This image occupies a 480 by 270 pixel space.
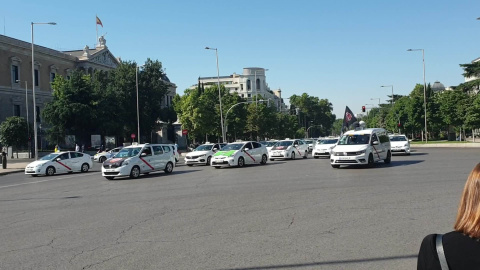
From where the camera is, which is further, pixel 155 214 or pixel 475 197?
pixel 155 214

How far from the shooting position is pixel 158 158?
23672mm

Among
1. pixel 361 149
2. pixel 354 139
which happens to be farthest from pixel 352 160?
pixel 354 139

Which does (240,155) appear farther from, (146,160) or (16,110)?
(16,110)

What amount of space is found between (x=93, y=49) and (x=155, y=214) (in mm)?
84905

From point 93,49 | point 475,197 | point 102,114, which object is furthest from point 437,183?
point 93,49

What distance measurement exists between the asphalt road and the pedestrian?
3.72m

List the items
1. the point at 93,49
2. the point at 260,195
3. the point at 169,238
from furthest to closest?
the point at 93,49 → the point at 260,195 → the point at 169,238

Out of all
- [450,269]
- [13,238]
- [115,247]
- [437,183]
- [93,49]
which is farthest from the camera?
[93,49]

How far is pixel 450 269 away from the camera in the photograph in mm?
2088

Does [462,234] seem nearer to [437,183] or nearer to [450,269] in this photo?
[450,269]

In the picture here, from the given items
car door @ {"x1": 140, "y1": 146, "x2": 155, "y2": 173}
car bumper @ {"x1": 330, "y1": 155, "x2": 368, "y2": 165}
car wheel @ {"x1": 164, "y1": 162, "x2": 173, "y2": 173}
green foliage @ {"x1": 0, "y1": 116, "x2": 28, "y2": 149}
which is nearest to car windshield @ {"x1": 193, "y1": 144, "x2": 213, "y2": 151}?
car wheel @ {"x1": 164, "y1": 162, "x2": 173, "y2": 173}

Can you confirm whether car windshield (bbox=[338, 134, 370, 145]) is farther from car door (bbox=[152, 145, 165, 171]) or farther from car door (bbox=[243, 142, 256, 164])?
car door (bbox=[152, 145, 165, 171])

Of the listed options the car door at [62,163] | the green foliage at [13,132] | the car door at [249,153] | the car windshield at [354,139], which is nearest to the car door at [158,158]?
the car door at [249,153]

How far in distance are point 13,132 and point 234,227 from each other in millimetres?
46703
